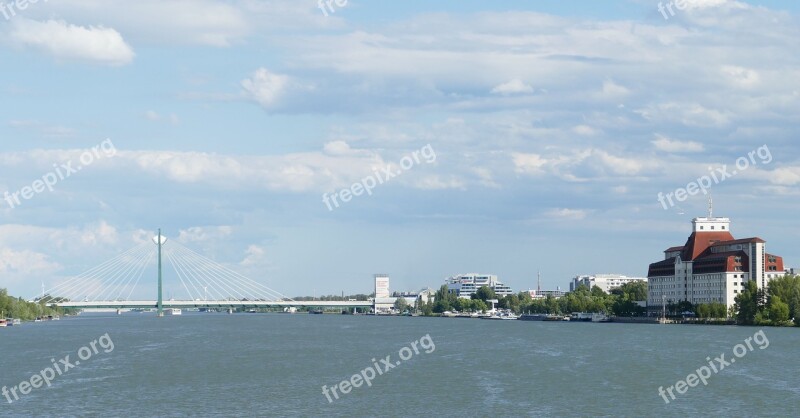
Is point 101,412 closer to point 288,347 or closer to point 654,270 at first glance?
point 288,347

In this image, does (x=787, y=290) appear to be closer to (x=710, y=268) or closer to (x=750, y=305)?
(x=750, y=305)

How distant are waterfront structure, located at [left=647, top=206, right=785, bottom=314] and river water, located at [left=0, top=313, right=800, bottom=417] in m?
69.4

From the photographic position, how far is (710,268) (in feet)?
528

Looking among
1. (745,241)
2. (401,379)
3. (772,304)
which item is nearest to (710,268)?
(745,241)

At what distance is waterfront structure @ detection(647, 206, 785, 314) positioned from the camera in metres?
154

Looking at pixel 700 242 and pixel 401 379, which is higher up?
pixel 700 242

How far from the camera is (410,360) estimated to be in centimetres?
6519

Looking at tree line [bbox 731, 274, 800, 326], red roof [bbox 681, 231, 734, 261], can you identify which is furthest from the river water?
red roof [bbox 681, 231, 734, 261]

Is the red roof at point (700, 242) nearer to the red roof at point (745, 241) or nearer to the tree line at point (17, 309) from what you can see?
the red roof at point (745, 241)

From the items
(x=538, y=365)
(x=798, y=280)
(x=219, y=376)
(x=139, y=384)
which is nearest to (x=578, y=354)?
(x=538, y=365)

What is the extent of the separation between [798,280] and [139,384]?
101 metres

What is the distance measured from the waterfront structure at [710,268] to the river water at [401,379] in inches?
2733

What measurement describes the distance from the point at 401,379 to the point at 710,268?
385ft

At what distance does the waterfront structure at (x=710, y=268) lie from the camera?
154 m
